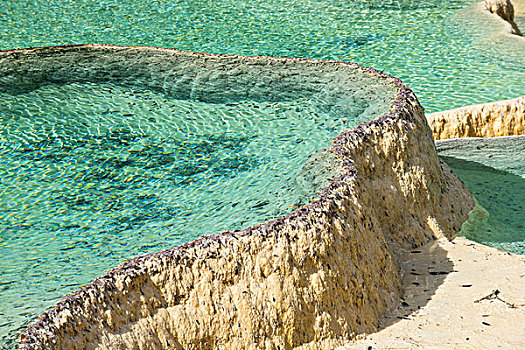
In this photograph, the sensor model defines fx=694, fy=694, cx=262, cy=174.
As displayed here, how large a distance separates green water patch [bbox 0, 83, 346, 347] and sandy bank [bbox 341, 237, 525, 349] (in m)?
0.88

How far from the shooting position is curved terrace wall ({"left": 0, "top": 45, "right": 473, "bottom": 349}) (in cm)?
333

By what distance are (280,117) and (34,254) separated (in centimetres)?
263

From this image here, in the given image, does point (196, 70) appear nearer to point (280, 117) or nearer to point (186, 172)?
point (280, 117)

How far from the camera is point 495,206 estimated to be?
5746 mm

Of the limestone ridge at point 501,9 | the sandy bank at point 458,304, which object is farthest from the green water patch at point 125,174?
the limestone ridge at point 501,9

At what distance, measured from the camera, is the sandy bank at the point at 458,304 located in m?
3.67

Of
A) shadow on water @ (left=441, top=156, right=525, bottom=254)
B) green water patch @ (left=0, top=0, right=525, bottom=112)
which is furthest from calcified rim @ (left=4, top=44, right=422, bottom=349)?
green water patch @ (left=0, top=0, right=525, bottom=112)

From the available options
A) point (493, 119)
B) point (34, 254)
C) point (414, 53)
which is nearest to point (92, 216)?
point (34, 254)

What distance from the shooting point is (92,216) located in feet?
16.4

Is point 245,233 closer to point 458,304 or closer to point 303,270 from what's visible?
point 303,270

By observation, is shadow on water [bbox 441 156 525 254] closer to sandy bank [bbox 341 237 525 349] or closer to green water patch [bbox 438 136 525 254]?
green water patch [bbox 438 136 525 254]

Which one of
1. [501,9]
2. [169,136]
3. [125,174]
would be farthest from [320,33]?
[125,174]

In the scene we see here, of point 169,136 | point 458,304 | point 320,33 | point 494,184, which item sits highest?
point 320,33

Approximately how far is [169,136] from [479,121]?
3182mm
